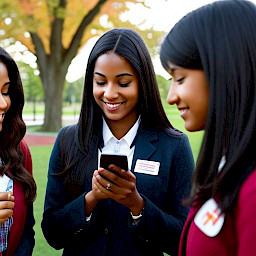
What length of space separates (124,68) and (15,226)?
3.55ft

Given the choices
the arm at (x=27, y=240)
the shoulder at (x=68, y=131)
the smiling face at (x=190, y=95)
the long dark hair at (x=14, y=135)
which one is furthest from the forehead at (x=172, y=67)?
the arm at (x=27, y=240)

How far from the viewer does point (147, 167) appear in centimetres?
212

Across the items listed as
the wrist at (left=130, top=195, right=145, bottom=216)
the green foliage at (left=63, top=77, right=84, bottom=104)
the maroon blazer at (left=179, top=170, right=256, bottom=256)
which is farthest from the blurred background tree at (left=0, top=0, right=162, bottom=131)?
the green foliage at (left=63, top=77, right=84, bottom=104)

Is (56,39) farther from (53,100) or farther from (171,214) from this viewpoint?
(171,214)

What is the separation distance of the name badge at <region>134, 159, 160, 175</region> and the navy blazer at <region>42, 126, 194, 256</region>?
0.02m

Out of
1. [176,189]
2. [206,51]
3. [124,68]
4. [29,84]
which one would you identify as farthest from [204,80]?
[29,84]

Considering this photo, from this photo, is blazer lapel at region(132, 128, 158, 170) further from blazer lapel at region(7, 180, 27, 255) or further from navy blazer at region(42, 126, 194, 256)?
blazer lapel at region(7, 180, 27, 255)

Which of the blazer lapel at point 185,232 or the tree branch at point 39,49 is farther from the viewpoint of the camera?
the tree branch at point 39,49

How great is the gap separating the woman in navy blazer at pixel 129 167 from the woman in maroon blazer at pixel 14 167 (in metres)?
0.19

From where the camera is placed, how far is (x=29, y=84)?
53719 millimetres

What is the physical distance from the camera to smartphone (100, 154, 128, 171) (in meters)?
1.71

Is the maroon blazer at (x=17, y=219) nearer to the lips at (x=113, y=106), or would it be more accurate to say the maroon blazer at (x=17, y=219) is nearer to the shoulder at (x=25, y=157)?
the shoulder at (x=25, y=157)

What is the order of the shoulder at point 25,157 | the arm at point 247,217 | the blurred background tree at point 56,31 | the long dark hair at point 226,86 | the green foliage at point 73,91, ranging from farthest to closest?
the green foliage at point 73,91 < the blurred background tree at point 56,31 < the shoulder at point 25,157 < the long dark hair at point 226,86 < the arm at point 247,217

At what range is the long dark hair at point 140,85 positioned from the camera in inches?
80.5
